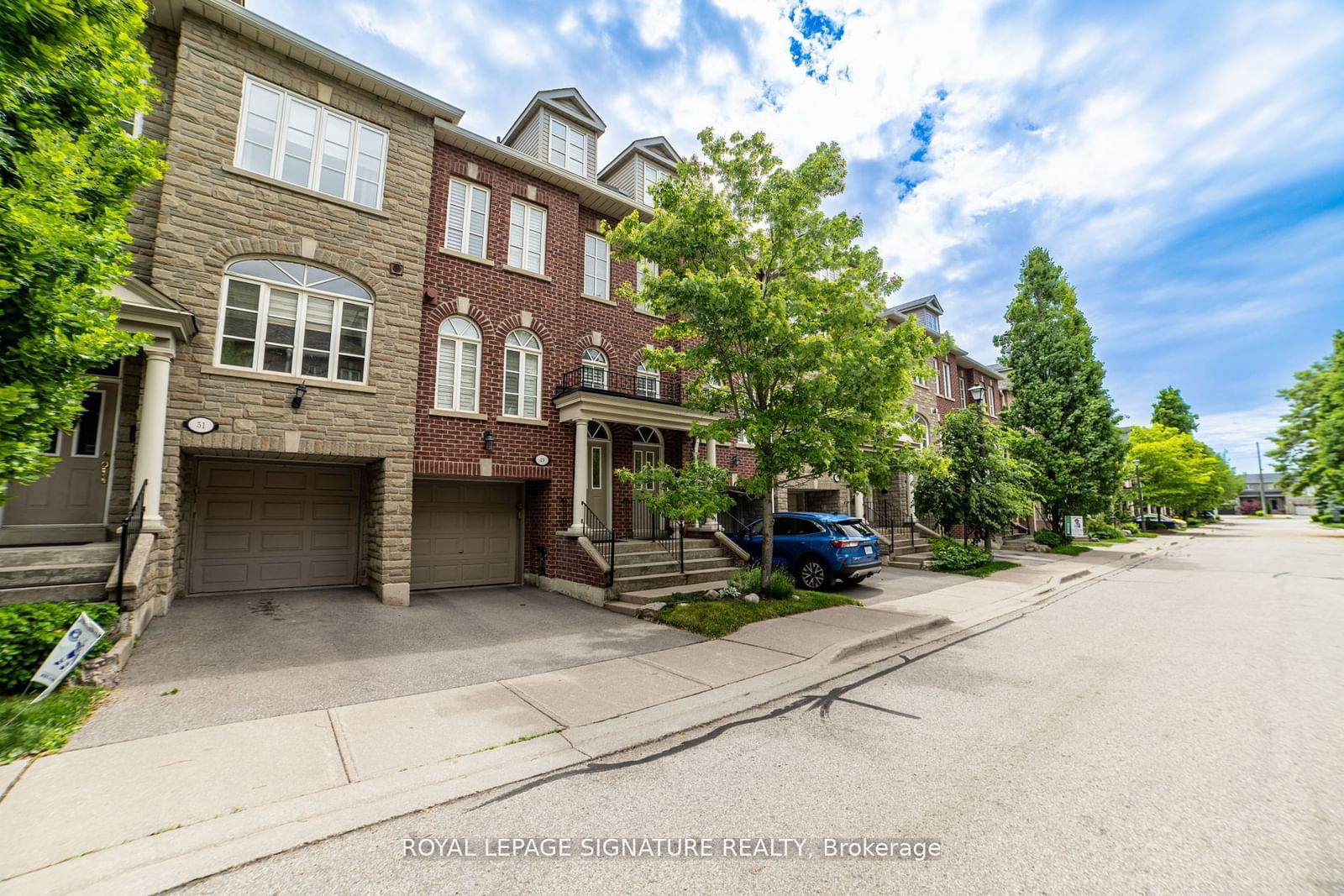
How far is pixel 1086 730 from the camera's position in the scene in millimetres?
4551

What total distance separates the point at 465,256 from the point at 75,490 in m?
7.48

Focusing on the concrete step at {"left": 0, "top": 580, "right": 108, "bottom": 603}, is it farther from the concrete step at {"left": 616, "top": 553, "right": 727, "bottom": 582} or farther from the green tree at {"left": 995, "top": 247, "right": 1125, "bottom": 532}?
the green tree at {"left": 995, "top": 247, "right": 1125, "bottom": 532}

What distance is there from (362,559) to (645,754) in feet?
30.8

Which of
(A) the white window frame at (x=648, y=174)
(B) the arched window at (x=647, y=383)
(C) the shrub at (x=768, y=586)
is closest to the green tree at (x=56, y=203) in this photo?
(C) the shrub at (x=768, y=586)

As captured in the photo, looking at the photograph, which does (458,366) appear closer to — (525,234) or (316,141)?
(525,234)

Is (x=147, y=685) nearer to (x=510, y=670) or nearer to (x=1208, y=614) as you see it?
(x=510, y=670)

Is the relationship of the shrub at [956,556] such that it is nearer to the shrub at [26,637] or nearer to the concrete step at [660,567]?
the concrete step at [660,567]

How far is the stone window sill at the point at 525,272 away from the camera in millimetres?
12269

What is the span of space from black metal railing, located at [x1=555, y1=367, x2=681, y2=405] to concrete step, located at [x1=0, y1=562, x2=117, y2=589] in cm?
766

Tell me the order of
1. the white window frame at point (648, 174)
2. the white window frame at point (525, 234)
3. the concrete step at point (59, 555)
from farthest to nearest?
1. the white window frame at point (648, 174)
2. the white window frame at point (525, 234)
3. the concrete step at point (59, 555)

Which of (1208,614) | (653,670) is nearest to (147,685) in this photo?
(653,670)

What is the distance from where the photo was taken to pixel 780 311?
349 inches

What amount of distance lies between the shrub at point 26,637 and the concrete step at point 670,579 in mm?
7137

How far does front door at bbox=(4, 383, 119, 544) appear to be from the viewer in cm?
760
